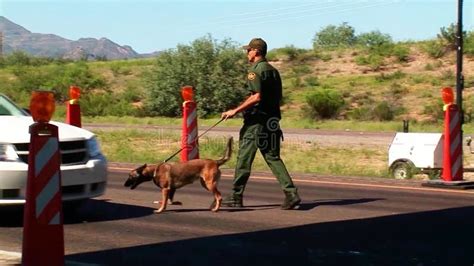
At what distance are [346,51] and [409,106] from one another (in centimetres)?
1896

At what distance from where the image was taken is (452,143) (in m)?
14.7

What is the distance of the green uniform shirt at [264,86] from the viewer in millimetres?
11656

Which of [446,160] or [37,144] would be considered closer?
[37,144]

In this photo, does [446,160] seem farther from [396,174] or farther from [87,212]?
[87,212]

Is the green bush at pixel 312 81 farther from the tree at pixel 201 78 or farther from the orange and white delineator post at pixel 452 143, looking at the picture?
the orange and white delineator post at pixel 452 143

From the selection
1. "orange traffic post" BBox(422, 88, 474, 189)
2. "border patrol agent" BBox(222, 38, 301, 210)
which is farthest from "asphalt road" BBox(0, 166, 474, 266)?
"orange traffic post" BBox(422, 88, 474, 189)

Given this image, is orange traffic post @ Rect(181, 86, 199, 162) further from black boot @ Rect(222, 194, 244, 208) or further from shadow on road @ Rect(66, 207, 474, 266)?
shadow on road @ Rect(66, 207, 474, 266)

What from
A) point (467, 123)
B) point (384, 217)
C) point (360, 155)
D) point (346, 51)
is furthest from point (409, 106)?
point (384, 217)

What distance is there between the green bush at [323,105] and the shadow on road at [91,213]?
129 feet

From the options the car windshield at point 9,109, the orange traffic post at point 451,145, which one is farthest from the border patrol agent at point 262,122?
the orange traffic post at point 451,145

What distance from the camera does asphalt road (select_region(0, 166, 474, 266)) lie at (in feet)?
27.9

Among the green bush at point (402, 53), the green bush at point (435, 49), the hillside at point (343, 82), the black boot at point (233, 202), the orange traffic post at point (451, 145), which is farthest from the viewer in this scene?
the green bush at point (402, 53)

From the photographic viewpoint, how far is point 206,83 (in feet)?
178

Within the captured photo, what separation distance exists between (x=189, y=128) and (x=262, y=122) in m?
5.53
